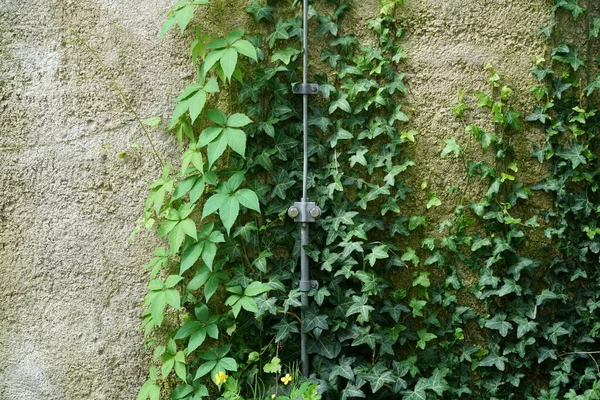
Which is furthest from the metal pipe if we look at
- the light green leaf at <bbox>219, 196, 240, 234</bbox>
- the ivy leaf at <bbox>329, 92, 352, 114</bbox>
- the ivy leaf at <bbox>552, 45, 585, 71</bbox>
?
the ivy leaf at <bbox>552, 45, 585, 71</bbox>

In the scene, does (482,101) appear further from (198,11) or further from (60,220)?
(60,220)

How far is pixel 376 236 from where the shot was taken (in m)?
2.73

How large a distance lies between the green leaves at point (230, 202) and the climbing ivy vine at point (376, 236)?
0.26 ft

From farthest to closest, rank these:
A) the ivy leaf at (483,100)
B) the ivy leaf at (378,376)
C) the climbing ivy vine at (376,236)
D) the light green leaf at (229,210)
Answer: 1. the ivy leaf at (483,100)
2. the climbing ivy vine at (376,236)
3. the ivy leaf at (378,376)
4. the light green leaf at (229,210)

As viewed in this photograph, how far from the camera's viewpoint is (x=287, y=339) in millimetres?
2666

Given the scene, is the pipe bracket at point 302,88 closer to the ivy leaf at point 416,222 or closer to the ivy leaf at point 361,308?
the ivy leaf at point 416,222

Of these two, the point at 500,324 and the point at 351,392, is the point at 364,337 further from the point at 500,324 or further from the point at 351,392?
the point at 500,324

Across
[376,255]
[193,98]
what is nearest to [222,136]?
[193,98]

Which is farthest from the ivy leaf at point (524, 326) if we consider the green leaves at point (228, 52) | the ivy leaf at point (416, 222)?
the green leaves at point (228, 52)

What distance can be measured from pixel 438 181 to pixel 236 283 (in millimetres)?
1075

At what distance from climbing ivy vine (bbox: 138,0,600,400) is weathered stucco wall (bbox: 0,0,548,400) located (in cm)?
10

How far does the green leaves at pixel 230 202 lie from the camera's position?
2402 mm

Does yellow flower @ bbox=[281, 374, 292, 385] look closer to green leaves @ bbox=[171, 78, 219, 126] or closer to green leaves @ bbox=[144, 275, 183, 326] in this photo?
green leaves @ bbox=[144, 275, 183, 326]

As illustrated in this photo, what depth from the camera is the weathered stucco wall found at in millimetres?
2721
